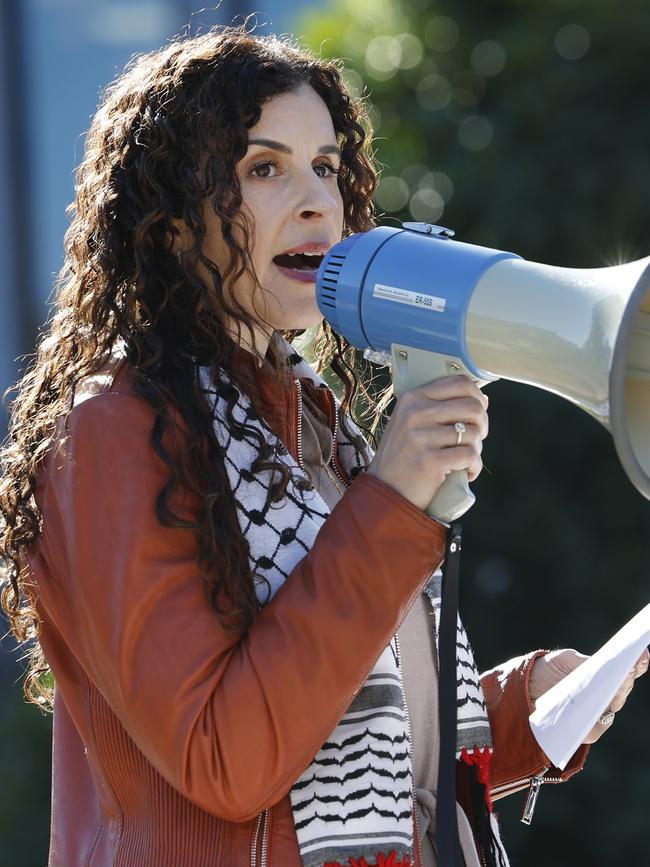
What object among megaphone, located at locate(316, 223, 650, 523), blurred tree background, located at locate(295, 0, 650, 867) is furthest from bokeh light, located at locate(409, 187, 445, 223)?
megaphone, located at locate(316, 223, 650, 523)

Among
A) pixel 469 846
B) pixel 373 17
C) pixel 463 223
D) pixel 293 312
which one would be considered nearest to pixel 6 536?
pixel 293 312

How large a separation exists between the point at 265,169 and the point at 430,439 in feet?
1.75

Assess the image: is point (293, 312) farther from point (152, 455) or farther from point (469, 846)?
point (469, 846)

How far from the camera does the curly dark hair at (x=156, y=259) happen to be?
5.70 feet

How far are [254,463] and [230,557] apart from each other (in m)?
0.16

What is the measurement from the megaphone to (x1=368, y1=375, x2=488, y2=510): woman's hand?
0.03 m

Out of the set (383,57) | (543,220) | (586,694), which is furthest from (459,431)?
(383,57)

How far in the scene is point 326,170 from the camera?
2.04 meters

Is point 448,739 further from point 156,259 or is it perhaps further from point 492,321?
point 156,259

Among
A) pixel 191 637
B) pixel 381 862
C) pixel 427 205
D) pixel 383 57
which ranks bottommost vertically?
pixel 381 862

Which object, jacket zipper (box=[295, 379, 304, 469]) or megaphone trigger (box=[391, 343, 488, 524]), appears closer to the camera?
megaphone trigger (box=[391, 343, 488, 524])

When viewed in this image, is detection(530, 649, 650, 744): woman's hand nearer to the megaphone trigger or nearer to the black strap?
the black strap

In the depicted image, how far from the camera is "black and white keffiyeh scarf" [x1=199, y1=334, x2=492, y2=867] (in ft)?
5.35

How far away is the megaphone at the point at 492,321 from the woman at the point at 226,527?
6 centimetres
